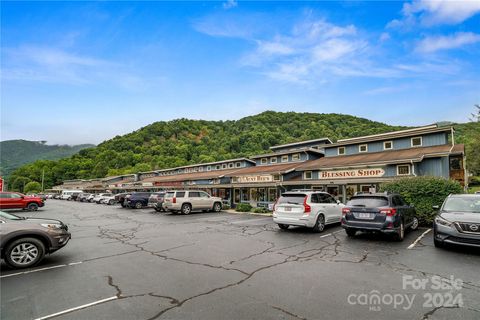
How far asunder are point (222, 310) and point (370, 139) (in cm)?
2350

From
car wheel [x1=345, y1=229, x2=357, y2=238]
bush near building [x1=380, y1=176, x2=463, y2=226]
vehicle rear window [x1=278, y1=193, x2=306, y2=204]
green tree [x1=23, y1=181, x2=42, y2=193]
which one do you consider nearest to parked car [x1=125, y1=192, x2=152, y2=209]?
vehicle rear window [x1=278, y1=193, x2=306, y2=204]

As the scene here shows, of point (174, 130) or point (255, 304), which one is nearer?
point (255, 304)

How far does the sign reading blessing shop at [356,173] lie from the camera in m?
18.3

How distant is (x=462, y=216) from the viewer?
7215mm

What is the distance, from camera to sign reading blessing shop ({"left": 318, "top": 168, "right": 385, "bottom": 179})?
18.3 meters

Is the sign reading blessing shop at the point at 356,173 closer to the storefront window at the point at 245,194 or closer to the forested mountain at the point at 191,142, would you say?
the storefront window at the point at 245,194

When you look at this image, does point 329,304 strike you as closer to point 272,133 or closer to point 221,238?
point 221,238

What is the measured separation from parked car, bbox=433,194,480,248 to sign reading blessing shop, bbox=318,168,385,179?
33.4ft

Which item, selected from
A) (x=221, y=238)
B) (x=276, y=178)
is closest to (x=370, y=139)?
(x=276, y=178)

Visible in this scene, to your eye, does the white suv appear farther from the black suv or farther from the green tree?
the green tree

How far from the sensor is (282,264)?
252 inches

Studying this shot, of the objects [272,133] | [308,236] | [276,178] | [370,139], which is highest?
[272,133]

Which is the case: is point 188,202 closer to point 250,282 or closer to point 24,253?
point 24,253

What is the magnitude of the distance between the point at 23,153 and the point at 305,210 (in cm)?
20235
